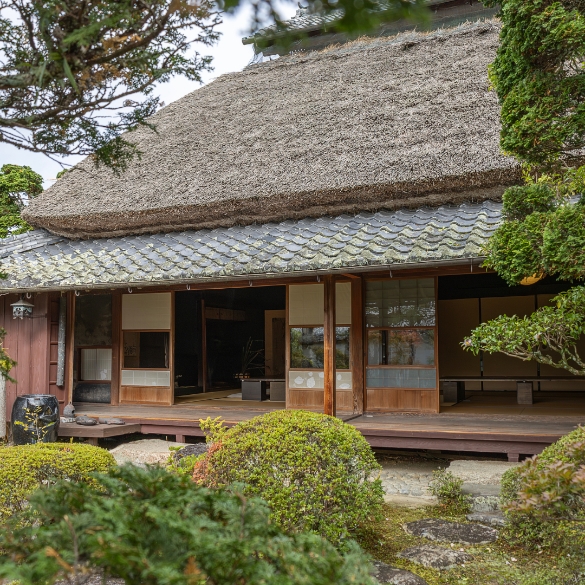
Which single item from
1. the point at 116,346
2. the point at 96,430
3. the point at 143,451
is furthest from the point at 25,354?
the point at 143,451

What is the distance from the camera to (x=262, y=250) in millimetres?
6715

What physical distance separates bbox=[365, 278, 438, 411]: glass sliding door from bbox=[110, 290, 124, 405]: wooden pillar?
361 centimetres

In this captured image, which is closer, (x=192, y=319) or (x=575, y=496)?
(x=575, y=496)

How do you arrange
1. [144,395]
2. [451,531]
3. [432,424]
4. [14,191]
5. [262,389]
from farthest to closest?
[14,191], [262,389], [144,395], [432,424], [451,531]

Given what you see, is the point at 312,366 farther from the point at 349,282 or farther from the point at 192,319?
the point at 192,319

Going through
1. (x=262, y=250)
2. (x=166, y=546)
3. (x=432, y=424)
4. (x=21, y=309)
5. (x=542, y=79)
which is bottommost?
(x=432, y=424)

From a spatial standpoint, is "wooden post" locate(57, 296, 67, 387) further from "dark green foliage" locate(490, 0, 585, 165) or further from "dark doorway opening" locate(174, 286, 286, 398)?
"dark green foliage" locate(490, 0, 585, 165)

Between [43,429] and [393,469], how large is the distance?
12.8 ft

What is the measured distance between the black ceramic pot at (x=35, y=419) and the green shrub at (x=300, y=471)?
370 cm

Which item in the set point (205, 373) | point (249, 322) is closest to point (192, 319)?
point (205, 373)

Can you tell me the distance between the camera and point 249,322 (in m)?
12.9

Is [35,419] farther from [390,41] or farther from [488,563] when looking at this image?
[390,41]

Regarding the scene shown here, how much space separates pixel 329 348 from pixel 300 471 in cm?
312

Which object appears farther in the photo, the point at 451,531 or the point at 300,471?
the point at 451,531
